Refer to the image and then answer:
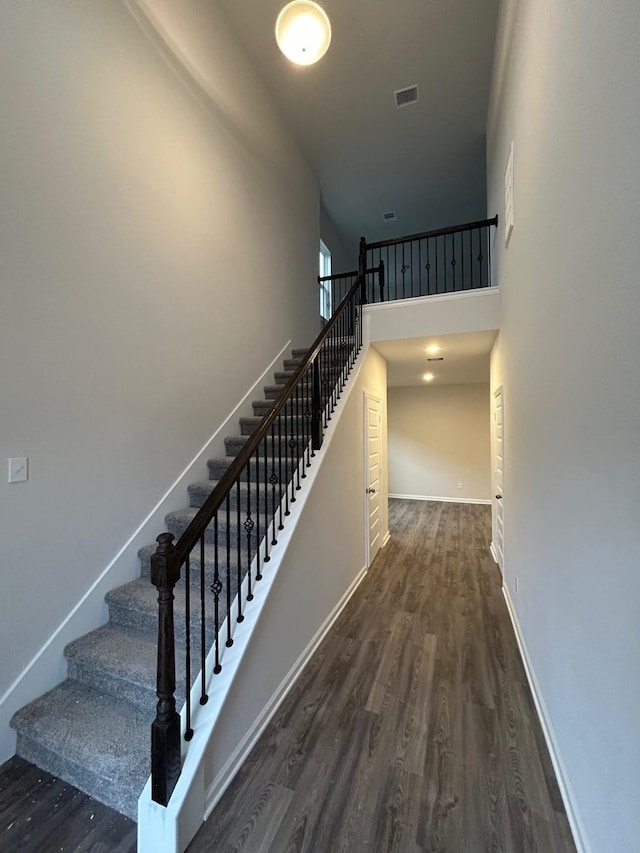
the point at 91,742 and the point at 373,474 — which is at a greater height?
the point at 373,474

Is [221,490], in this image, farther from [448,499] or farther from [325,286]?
[448,499]

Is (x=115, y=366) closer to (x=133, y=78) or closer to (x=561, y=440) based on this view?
(x=133, y=78)

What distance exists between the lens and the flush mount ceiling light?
2.34 m

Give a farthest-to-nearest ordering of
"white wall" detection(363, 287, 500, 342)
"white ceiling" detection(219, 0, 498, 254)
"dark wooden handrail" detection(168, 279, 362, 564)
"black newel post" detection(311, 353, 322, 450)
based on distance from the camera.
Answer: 1. "white wall" detection(363, 287, 500, 342)
2. "white ceiling" detection(219, 0, 498, 254)
3. "black newel post" detection(311, 353, 322, 450)
4. "dark wooden handrail" detection(168, 279, 362, 564)

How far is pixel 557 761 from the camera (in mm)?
1572

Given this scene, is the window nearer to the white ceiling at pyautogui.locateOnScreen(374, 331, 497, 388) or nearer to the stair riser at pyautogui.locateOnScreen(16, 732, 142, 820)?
the white ceiling at pyautogui.locateOnScreen(374, 331, 497, 388)

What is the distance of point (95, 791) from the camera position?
1.49 metres

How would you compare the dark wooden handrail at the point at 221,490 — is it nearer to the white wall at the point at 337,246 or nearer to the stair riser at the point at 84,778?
the stair riser at the point at 84,778

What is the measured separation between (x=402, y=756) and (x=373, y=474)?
2.73 m

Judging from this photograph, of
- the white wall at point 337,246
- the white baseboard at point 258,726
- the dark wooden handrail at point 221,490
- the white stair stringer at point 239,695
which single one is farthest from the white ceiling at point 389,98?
the white baseboard at point 258,726

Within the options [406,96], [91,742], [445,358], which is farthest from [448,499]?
[91,742]

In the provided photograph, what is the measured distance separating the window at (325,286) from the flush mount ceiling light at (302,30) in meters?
3.69

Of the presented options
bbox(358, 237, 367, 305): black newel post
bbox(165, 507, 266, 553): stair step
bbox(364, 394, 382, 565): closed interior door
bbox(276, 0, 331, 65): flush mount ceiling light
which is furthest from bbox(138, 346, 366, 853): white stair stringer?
bbox(276, 0, 331, 65): flush mount ceiling light

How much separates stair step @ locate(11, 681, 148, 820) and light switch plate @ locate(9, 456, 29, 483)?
3.66ft
